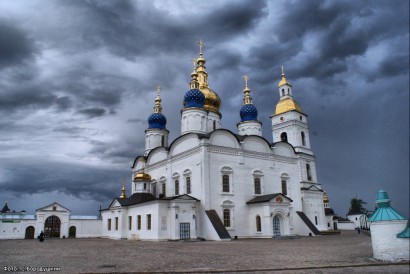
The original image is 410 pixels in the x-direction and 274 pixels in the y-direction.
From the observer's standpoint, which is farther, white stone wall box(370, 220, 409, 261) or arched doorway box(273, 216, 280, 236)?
arched doorway box(273, 216, 280, 236)

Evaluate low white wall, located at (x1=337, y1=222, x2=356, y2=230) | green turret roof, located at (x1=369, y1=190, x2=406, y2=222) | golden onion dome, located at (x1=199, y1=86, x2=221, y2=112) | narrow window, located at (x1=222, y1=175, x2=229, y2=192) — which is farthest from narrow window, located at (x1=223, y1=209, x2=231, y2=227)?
low white wall, located at (x1=337, y1=222, x2=356, y2=230)

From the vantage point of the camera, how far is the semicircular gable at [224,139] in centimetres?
2502

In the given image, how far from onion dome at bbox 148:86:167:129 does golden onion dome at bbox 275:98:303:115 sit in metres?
13.3

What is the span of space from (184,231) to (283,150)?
12193 mm

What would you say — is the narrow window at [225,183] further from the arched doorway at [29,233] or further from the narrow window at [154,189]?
the arched doorway at [29,233]

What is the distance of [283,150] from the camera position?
29.4 m

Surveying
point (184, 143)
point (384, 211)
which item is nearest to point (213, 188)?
point (184, 143)

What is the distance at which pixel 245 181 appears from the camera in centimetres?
2553

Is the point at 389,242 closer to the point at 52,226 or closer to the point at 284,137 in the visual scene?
the point at 284,137

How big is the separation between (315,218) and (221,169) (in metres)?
14.4

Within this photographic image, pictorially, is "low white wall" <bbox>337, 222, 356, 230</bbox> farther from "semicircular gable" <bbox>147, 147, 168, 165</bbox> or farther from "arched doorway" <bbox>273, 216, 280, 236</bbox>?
"semicircular gable" <bbox>147, 147, 168, 165</bbox>

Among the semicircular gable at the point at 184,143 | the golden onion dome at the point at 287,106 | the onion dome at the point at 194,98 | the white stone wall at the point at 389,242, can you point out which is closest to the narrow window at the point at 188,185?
Result: the semicircular gable at the point at 184,143

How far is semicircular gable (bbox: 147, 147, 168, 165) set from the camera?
29855 millimetres

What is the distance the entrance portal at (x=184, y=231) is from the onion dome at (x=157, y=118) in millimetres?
16428
